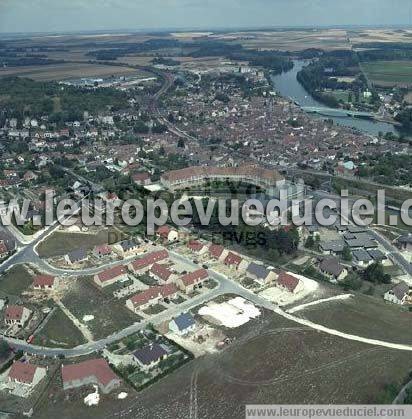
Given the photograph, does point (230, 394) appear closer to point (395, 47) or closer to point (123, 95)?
point (123, 95)

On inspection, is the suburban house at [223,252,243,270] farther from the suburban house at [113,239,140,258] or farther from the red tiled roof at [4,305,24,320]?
the red tiled roof at [4,305,24,320]

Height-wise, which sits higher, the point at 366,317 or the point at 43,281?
the point at 43,281

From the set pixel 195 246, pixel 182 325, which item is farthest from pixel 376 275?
pixel 182 325

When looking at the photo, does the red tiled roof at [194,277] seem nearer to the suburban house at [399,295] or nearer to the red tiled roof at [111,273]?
the red tiled roof at [111,273]

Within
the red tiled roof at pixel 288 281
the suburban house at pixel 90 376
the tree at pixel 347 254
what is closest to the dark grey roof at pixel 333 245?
the tree at pixel 347 254

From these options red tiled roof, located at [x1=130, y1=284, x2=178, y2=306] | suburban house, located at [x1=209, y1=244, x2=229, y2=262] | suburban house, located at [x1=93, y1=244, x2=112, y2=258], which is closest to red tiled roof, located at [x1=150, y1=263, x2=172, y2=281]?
red tiled roof, located at [x1=130, y1=284, x2=178, y2=306]

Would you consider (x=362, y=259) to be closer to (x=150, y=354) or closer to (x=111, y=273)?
(x=111, y=273)
